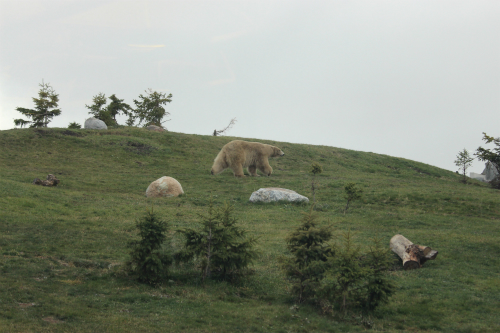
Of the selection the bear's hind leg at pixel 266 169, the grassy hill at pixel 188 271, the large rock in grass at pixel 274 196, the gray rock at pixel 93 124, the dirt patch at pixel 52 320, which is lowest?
the dirt patch at pixel 52 320

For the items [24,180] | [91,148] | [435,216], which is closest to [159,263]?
[435,216]

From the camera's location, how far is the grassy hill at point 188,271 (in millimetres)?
9680

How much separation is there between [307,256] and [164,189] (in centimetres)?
1774

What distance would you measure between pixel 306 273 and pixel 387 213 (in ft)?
49.4

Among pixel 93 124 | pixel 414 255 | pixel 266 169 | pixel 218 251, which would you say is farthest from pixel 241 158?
pixel 93 124

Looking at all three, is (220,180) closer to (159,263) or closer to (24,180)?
(24,180)

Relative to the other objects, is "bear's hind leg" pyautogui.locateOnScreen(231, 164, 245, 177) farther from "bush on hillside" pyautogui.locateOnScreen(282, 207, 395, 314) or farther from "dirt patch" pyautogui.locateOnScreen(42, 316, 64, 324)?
"dirt patch" pyautogui.locateOnScreen(42, 316, 64, 324)

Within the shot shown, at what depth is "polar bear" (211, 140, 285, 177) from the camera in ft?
116

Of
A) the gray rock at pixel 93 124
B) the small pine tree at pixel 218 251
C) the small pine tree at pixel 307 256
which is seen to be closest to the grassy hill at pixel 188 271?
the small pine tree at pixel 218 251

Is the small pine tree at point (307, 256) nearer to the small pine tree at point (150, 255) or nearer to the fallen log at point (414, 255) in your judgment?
the small pine tree at point (150, 255)

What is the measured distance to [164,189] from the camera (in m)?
27.8

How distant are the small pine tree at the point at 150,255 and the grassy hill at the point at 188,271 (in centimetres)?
42

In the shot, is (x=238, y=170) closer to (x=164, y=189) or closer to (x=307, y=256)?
(x=164, y=189)

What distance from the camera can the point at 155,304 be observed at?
1041 centimetres
